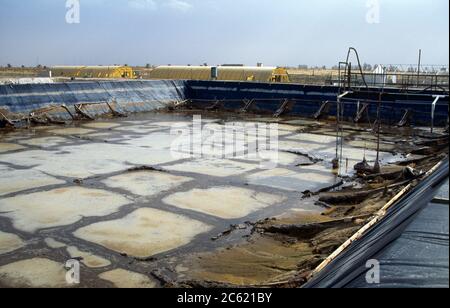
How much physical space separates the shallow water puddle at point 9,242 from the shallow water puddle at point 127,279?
1.76 m

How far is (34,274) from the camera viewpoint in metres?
5.82

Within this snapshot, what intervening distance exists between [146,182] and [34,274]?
450cm

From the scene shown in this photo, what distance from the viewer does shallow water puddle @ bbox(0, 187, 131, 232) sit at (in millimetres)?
7698

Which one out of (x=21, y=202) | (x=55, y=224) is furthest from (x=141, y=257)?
(x=21, y=202)

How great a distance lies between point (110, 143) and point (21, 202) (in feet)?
21.3

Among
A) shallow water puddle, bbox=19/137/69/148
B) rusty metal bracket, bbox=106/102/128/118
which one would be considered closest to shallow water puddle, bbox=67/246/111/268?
shallow water puddle, bbox=19/137/69/148

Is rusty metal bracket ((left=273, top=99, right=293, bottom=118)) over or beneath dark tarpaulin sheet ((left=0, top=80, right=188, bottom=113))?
beneath

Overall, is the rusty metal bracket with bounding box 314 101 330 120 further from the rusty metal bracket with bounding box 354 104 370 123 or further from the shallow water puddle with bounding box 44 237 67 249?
the shallow water puddle with bounding box 44 237 67 249

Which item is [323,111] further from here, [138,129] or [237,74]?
[237,74]

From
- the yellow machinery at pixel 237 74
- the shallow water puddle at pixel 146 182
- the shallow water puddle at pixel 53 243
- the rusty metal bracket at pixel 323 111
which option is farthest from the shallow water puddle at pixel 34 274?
the yellow machinery at pixel 237 74

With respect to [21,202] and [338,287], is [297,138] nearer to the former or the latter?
[21,202]

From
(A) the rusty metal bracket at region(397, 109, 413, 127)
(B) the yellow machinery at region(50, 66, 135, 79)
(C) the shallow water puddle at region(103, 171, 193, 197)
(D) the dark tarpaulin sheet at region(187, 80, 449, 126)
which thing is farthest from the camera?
(B) the yellow machinery at region(50, 66, 135, 79)

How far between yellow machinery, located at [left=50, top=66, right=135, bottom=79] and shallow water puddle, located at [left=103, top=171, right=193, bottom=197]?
33.9 metres

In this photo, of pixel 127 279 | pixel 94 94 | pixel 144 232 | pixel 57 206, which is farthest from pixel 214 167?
pixel 94 94
